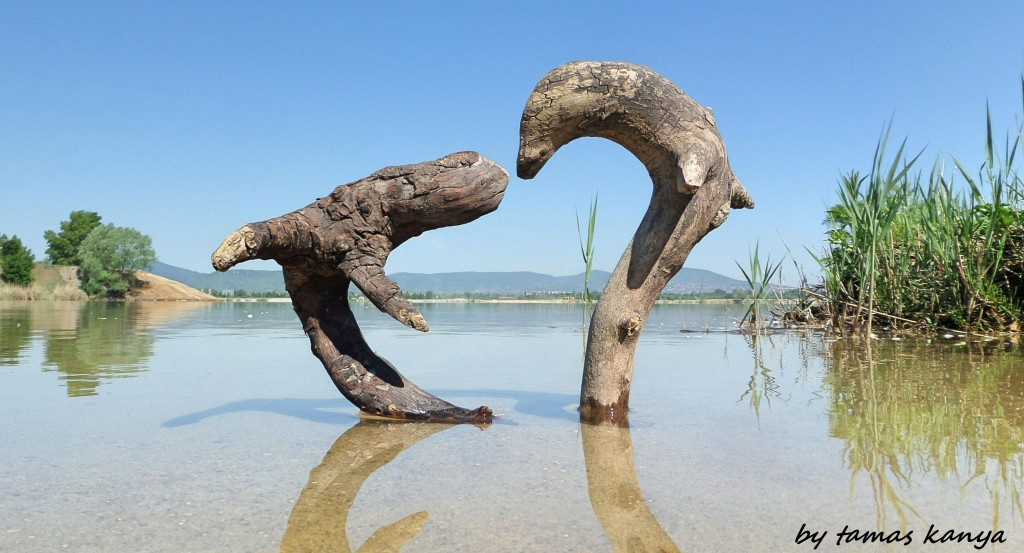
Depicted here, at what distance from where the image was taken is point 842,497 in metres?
2.57

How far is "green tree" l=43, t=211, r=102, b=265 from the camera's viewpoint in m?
58.1

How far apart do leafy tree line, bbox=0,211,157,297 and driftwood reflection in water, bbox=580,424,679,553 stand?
53.9 metres

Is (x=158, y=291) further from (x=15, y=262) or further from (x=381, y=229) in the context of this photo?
(x=381, y=229)

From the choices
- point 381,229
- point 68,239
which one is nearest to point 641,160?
point 381,229

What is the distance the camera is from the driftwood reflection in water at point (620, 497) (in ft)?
7.05

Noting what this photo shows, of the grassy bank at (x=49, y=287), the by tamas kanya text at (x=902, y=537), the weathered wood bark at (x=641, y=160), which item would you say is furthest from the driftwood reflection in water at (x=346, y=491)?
the grassy bank at (x=49, y=287)

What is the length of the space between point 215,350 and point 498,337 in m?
4.69

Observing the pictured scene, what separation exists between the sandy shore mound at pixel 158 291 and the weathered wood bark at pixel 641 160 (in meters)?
50.7

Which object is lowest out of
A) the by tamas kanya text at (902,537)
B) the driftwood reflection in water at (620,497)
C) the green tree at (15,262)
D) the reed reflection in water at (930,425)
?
the driftwood reflection in water at (620,497)

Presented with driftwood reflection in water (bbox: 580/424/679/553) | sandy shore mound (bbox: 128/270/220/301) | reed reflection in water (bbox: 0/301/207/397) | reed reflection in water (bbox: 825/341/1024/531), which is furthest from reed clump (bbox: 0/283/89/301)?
reed reflection in water (bbox: 825/341/1024/531)

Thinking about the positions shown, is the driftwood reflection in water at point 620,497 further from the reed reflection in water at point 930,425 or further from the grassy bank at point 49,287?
A: the grassy bank at point 49,287

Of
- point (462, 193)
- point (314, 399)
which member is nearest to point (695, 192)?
point (462, 193)

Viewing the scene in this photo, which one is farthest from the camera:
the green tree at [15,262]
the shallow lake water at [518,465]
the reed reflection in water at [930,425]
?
the green tree at [15,262]

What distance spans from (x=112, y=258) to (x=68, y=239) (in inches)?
446
